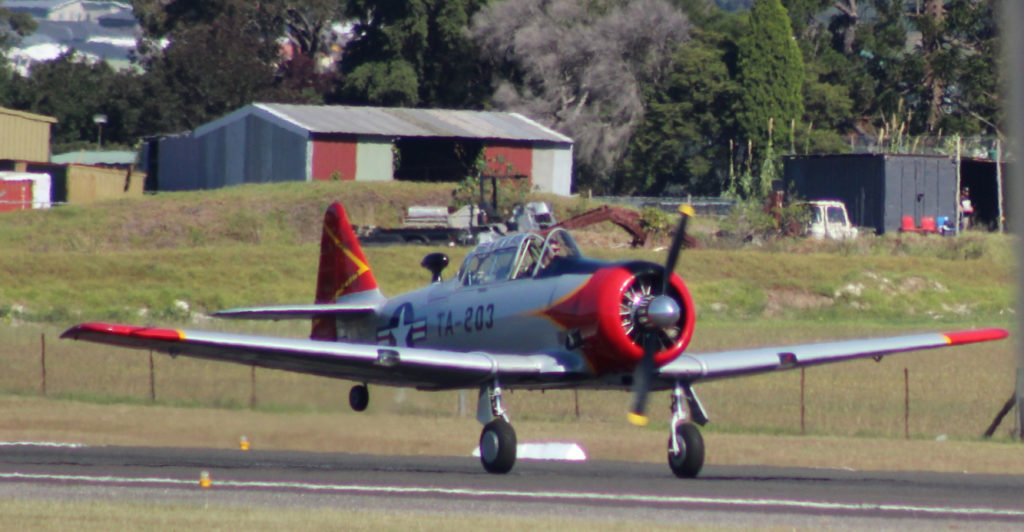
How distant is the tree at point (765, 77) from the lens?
73562 mm

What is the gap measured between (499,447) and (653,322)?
7.07 ft

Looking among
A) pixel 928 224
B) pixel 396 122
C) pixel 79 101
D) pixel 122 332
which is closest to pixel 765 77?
pixel 928 224

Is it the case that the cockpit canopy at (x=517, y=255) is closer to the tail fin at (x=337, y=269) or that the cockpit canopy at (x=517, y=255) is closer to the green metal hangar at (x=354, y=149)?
the tail fin at (x=337, y=269)

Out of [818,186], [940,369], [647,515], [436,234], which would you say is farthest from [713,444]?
[818,186]

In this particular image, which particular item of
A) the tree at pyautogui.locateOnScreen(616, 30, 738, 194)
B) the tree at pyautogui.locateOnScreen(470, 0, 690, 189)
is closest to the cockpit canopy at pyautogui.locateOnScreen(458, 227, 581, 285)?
the tree at pyautogui.locateOnScreen(616, 30, 738, 194)

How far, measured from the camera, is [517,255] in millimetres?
15641

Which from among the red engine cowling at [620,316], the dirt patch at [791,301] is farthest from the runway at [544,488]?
the dirt patch at [791,301]

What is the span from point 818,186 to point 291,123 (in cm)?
2276

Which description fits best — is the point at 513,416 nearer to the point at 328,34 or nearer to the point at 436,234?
the point at 436,234

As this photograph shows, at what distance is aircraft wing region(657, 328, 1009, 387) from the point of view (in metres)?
14.9

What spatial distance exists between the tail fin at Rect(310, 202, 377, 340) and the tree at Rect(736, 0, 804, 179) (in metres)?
54.7

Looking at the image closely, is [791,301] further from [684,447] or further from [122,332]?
[122,332]

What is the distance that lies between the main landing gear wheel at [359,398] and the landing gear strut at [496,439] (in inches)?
141

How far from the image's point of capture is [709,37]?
78562mm
